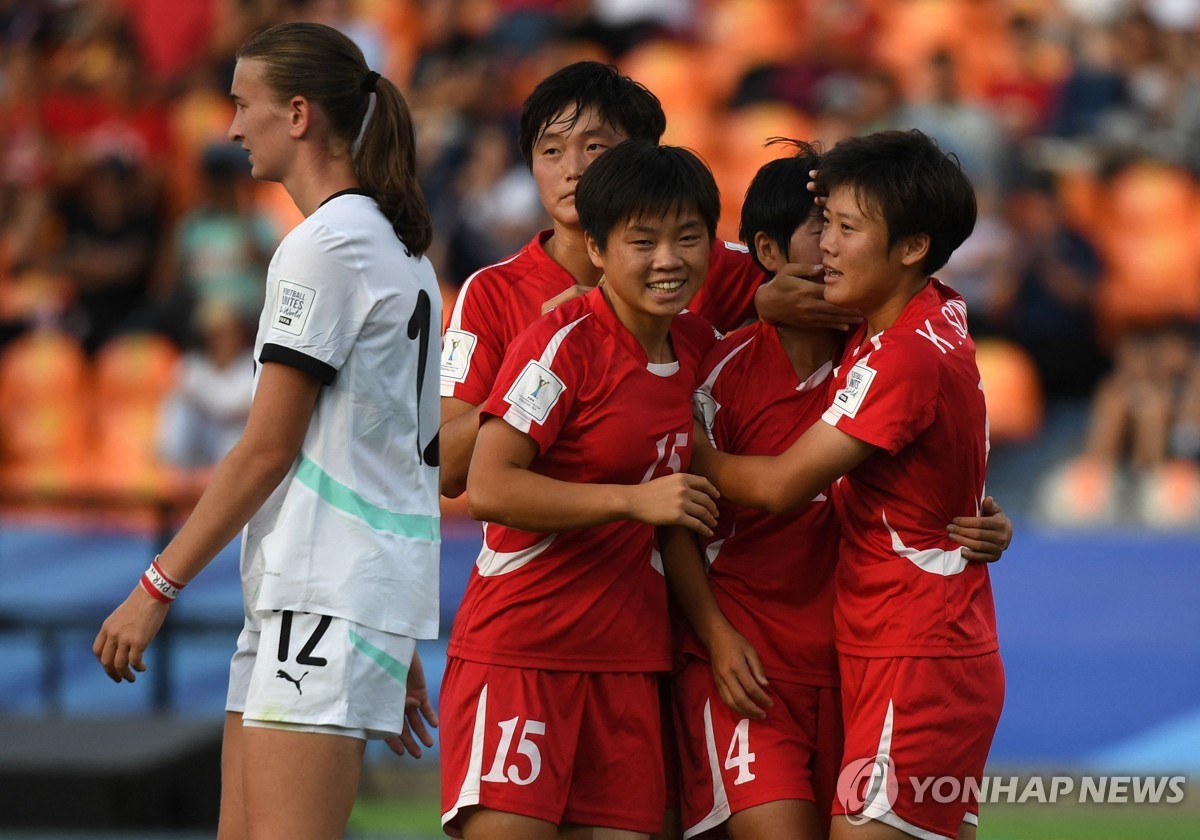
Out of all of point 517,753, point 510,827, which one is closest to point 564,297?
point 517,753

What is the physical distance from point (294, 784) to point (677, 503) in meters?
0.74

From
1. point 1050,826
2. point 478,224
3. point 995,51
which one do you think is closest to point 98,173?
point 478,224

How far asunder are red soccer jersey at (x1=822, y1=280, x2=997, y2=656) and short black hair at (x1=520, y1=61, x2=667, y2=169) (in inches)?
25.7

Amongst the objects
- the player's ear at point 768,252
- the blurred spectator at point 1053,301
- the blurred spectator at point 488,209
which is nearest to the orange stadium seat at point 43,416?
the blurred spectator at point 488,209

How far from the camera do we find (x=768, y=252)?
3.06m

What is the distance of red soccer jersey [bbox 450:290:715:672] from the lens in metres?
2.75

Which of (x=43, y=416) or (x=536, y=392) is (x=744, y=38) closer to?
(x=43, y=416)

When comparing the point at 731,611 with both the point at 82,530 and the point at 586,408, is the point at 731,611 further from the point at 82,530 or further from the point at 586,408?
the point at 82,530

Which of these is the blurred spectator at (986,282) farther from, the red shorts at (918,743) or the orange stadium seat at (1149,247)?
the red shorts at (918,743)

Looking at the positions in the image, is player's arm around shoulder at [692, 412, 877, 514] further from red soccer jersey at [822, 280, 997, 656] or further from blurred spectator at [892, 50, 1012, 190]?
blurred spectator at [892, 50, 1012, 190]

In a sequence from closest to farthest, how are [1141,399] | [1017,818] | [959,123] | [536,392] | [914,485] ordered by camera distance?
[536,392] < [914,485] < [1017,818] < [1141,399] < [959,123]

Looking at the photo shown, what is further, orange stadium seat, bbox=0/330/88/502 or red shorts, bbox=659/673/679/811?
orange stadium seat, bbox=0/330/88/502

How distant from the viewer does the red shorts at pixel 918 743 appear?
2.74 m

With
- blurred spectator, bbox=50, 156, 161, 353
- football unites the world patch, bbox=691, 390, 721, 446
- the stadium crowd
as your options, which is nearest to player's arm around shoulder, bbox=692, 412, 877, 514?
football unites the world patch, bbox=691, 390, 721, 446
